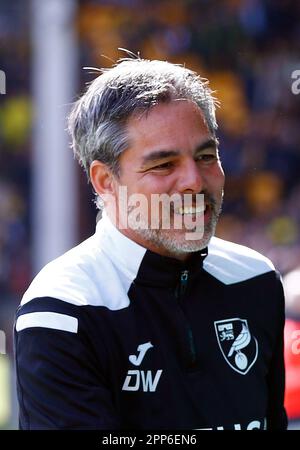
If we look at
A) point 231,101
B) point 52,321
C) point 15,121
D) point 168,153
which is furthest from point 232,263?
point 15,121

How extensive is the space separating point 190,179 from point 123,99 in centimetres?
19

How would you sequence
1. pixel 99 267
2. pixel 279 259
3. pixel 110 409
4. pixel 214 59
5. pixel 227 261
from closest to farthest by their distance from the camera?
pixel 110 409 < pixel 99 267 < pixel 227 261 < pixel 279 259 < pixel 214 59

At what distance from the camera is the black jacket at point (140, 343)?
134 centimetres

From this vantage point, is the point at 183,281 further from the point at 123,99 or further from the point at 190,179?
the point at 123,99

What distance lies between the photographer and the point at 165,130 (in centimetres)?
→ 144

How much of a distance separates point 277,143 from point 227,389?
391cm

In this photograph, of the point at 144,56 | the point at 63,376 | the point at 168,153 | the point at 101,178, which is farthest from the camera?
the point at 144,56

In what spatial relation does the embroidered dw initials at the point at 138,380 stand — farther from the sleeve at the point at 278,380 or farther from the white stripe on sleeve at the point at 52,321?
the sleeve at the point at 278,380

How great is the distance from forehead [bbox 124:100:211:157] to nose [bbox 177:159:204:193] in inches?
1.2

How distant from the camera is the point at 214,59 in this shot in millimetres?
5195

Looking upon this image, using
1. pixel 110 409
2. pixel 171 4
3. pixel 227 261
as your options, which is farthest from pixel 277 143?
pixel 110 409

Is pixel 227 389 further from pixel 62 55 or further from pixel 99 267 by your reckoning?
pixel 62 55

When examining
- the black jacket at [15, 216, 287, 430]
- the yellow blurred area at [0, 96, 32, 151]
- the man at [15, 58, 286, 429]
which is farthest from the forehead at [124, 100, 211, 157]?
the yellow blurred area at [0, 96, 32, 151]

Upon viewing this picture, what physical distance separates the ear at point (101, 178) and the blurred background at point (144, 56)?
3.26 m
